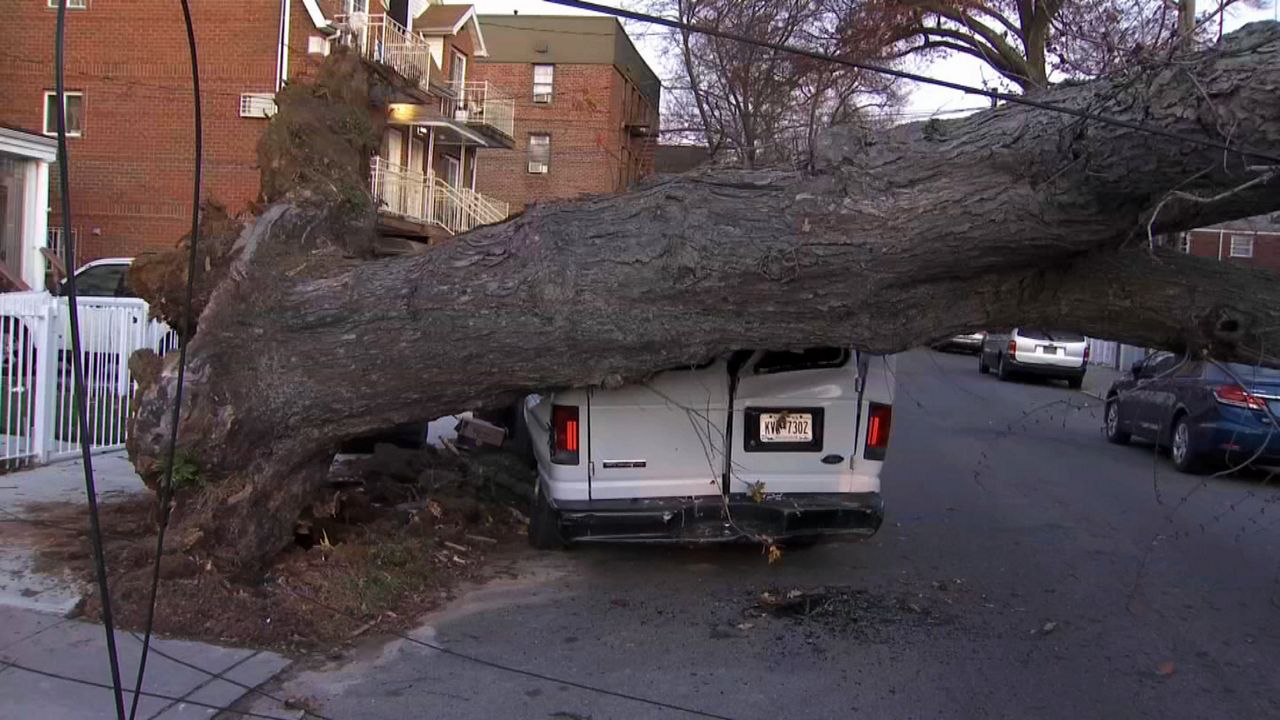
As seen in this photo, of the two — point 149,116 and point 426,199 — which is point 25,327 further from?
point 426,199

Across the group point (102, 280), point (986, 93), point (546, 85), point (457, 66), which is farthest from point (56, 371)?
point (546, 85)

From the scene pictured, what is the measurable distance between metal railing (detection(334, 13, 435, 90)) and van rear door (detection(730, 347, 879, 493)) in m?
18.4

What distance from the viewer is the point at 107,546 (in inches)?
250

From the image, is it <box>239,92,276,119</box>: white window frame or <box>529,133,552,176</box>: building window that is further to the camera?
<box>529,133,552,176</box>: building window

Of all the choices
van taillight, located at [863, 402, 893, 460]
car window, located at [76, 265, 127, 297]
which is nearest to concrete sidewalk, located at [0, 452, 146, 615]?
van taillight, located at [863, 402, 893, 460]

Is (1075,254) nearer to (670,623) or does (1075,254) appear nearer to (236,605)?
(670,623)

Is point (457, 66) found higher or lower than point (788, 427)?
higher

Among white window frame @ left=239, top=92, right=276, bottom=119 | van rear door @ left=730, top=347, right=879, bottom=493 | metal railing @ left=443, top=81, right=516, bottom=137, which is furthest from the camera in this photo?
metal railing @ left=443, top=81, right=516, bottom=137

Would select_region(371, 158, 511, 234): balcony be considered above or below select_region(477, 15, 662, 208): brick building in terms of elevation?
below

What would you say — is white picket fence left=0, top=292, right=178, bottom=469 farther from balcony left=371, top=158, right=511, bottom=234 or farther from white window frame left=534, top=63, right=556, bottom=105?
white window frame left=534, top=63, right=556, bottom=105

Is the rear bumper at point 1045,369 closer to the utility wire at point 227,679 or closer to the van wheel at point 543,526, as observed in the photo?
the van wheel at point 543,526

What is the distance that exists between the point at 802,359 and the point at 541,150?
115ft

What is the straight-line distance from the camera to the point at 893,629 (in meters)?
6.21

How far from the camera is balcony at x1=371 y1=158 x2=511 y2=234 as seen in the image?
2430 centimetres
